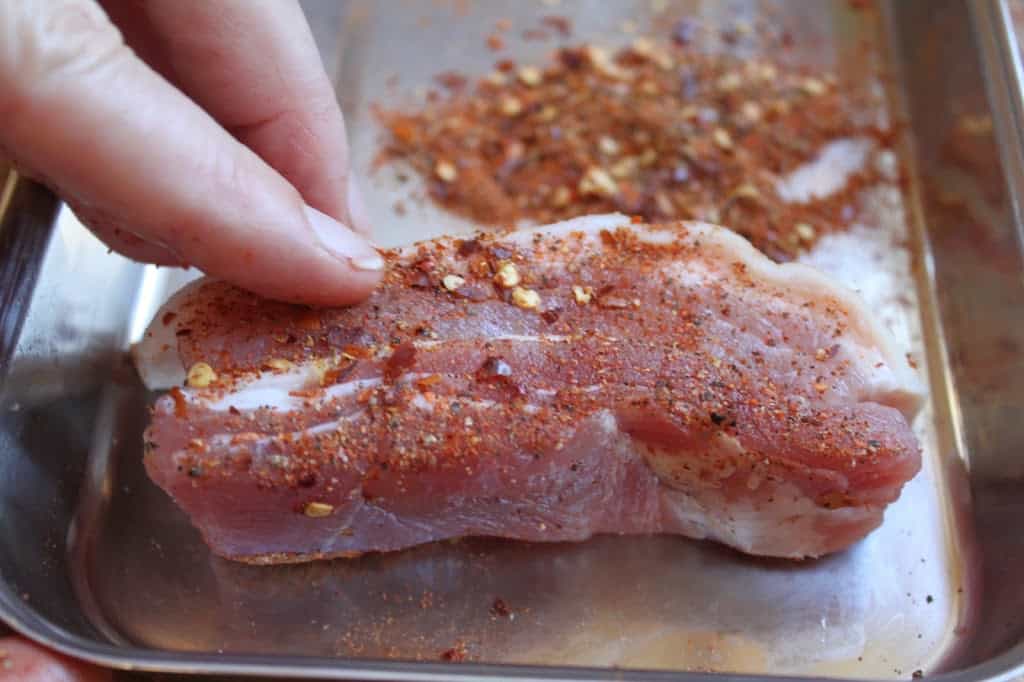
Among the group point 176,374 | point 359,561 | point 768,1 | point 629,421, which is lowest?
point 359,561

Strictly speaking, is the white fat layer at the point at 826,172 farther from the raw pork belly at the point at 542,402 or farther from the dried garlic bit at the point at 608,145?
the raw pork belly at the point at 542,402

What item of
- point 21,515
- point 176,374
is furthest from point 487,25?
point 21,515

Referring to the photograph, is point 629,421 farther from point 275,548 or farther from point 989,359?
point 989,359

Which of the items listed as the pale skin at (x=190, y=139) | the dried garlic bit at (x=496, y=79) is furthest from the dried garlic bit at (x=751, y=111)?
the pale skin at (x=190, y=139)

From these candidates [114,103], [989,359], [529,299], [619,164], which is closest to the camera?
[114,103]

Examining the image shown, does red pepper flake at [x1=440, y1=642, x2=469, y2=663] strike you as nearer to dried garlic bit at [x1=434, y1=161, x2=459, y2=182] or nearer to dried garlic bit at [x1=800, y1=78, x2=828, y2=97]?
dried garlic bit at [x1=434, y1=161, x2=459, y2=182]

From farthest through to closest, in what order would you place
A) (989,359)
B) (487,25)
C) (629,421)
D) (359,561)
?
(487,25), (989,359), (359,561), (629,421)

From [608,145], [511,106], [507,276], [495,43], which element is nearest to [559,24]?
[495,43]

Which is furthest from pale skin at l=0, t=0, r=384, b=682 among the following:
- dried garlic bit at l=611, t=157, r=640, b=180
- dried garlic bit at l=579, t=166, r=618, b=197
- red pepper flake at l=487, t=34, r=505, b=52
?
red pepper flake at l=487, t=34, r=505, b=52
